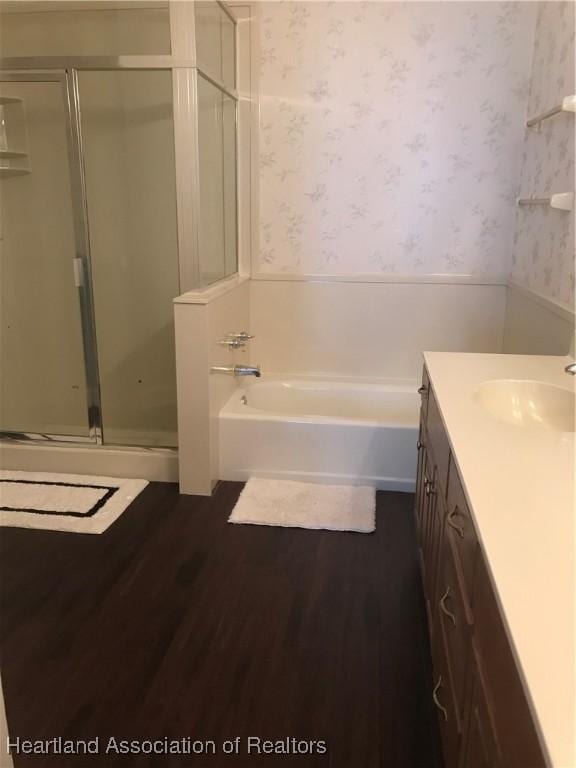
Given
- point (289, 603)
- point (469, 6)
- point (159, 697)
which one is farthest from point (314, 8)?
point (159, 697)

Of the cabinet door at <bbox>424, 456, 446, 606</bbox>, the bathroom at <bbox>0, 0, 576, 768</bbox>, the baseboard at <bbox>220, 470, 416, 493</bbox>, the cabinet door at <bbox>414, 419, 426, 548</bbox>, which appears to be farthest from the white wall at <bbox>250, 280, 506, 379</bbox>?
the cabinet door at <bbox>424, 456, 446, 606</bbox>

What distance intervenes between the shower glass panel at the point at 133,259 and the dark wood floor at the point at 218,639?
860 mm

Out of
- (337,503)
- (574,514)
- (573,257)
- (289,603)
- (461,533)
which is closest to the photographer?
(574,514)

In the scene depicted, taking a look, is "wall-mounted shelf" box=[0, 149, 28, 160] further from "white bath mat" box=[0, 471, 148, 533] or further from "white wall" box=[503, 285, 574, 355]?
"white wall" box=[503, 285, 574, 355]

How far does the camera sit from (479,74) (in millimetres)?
3168

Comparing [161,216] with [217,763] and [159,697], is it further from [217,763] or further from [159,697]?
[217,763]

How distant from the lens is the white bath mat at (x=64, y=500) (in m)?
2.64

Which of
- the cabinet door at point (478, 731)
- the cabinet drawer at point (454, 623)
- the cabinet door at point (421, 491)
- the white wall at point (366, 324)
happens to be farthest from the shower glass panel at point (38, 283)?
the cabinet door at point (478, 731)

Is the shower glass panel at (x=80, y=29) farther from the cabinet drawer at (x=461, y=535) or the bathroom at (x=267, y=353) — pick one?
the cabinet drawer at (x=461, y=535)

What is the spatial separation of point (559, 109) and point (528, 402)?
128 centimetres

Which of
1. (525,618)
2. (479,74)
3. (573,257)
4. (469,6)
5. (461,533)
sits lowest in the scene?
(461,533)

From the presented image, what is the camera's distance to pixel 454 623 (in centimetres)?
133

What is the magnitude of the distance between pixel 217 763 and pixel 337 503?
55.8 inches

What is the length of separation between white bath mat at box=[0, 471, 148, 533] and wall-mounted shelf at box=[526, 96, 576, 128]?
244cm
